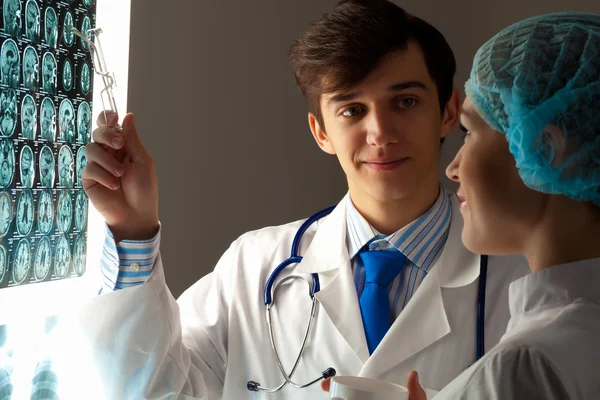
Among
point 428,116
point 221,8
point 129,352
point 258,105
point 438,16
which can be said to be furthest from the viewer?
point 438,16

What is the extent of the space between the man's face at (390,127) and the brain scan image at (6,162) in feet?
2.17

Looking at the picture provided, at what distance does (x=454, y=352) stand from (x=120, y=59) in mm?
916

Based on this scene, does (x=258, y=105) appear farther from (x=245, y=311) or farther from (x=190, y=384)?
(x=190, y=384)

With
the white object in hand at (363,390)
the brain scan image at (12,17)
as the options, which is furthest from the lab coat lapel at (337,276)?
the brain scan image at (12,17)

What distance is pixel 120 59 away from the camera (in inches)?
55.1

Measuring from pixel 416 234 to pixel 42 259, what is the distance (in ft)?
2.43

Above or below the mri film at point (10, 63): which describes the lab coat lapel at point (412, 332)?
below

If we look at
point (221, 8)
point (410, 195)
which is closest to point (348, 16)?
point (410, 195)

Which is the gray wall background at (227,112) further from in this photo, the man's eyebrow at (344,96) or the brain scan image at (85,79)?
the man's eyebrow at (344,96)

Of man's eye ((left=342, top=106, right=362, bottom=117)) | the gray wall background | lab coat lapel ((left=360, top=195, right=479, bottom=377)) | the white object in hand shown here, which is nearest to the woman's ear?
the white object in hand

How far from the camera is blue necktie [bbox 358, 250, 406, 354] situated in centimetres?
132

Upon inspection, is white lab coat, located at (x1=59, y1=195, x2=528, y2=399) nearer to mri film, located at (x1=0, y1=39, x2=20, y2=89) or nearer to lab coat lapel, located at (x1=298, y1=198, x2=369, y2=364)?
lab coat lapel, located at (x1=298, y1=198, x2=369, y2=364)

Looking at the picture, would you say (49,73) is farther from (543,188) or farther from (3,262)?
(543,188)

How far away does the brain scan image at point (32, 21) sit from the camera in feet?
3.48
